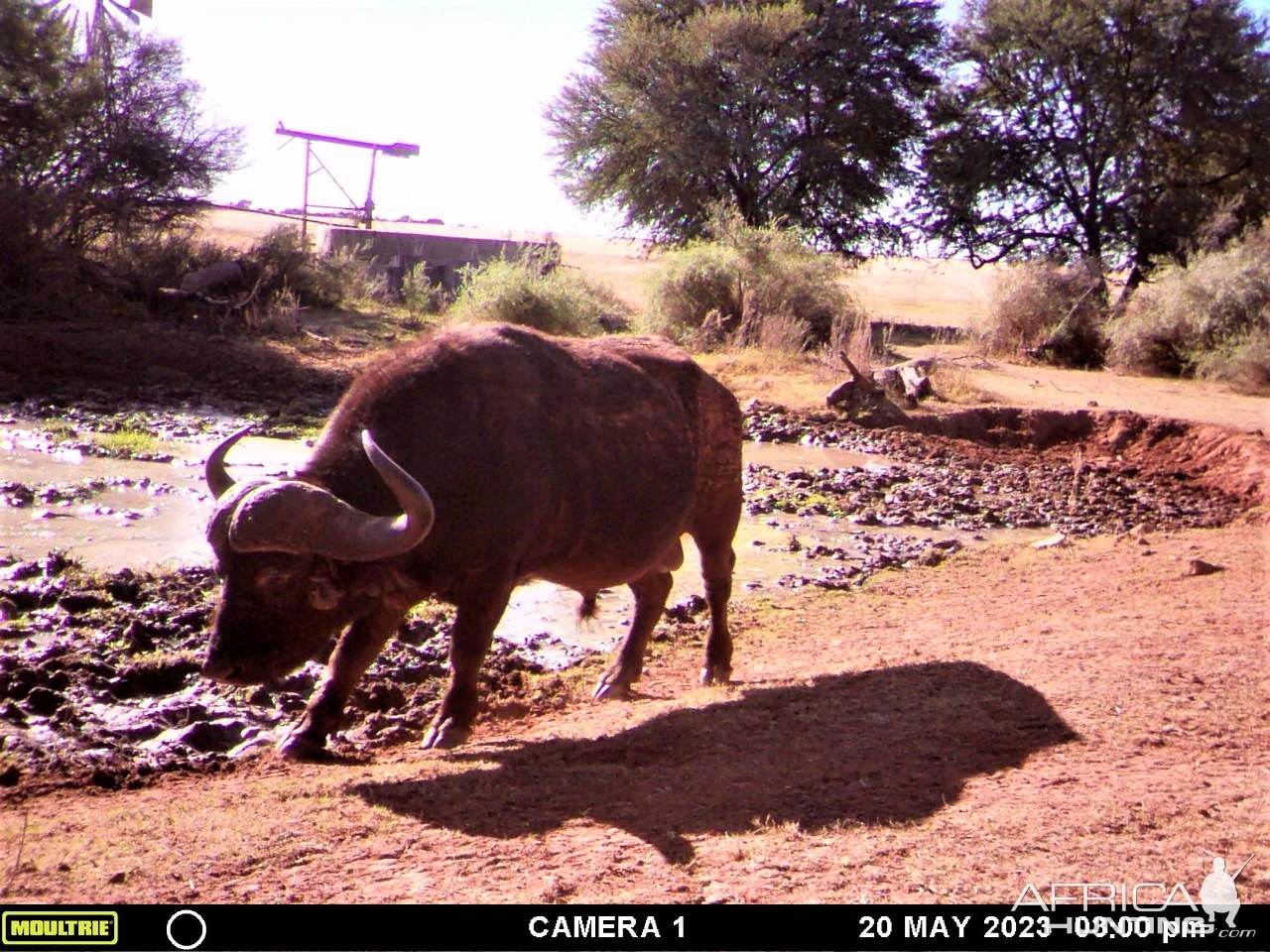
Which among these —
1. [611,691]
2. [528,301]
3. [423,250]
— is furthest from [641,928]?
[423,250]

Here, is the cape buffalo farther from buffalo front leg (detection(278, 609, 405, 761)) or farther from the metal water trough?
the metal water trough

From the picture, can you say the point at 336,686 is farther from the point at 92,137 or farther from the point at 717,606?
the point at 92,137

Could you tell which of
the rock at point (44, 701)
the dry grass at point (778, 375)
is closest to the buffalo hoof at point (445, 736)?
the rock at point (44, 701)

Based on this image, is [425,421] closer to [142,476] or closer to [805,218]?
[142,476]

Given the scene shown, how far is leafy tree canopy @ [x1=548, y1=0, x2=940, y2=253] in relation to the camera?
34281mm

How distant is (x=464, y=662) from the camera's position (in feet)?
21.1

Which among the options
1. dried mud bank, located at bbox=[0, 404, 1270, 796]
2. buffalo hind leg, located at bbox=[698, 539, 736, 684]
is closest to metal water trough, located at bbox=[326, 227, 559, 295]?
dried mud bank, located at bbox=[0, 404, 1270, 796]

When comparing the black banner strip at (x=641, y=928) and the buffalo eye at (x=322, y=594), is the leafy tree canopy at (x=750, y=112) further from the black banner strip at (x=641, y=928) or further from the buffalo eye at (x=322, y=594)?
the black banner strip at (x=641, y=928)

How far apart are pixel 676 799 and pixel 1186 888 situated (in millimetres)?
1935

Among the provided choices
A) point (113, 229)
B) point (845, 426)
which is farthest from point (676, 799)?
point (113, 229)

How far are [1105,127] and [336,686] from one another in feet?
109

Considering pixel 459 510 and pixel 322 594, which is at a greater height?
pixel 459 510

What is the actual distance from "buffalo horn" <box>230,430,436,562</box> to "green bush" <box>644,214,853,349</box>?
21.0m

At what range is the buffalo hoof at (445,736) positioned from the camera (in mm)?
6387
